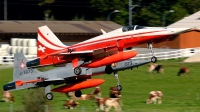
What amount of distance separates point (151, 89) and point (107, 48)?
59.6 feet

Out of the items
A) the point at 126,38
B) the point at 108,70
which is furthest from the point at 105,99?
the point at 126,38

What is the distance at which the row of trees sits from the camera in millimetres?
117125

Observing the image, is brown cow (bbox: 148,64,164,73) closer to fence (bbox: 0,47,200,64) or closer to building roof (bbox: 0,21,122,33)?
fence (bbox: 0,47,200,64)

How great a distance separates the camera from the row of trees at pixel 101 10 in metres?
117

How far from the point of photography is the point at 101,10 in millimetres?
120375

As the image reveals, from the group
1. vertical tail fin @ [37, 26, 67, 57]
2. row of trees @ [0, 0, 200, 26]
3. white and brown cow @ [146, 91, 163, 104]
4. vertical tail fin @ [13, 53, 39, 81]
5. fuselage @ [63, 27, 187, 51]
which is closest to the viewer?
fuselage @ [63, 27, 187, 51]

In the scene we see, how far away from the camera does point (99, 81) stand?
44.6 m

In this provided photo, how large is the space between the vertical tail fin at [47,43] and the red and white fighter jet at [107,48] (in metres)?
0.64

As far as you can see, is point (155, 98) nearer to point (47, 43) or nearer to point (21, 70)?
point (47, 43)

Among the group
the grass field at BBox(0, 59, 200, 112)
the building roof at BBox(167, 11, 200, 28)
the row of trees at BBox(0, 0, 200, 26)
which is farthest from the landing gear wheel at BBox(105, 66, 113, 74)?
the row of trees at BBox(0, 0, 200, 26)

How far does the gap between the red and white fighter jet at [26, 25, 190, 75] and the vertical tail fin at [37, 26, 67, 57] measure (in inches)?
25.2

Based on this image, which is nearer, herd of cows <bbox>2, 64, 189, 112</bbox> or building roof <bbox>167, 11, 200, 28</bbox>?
herd of cows <bbox>2, 64, 189, 112</bbox>

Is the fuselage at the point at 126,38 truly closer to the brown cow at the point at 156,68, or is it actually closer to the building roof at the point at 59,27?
the brown cow at the point at 156,68

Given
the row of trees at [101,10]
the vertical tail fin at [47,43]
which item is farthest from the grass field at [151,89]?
the row of trees at [101,10]
